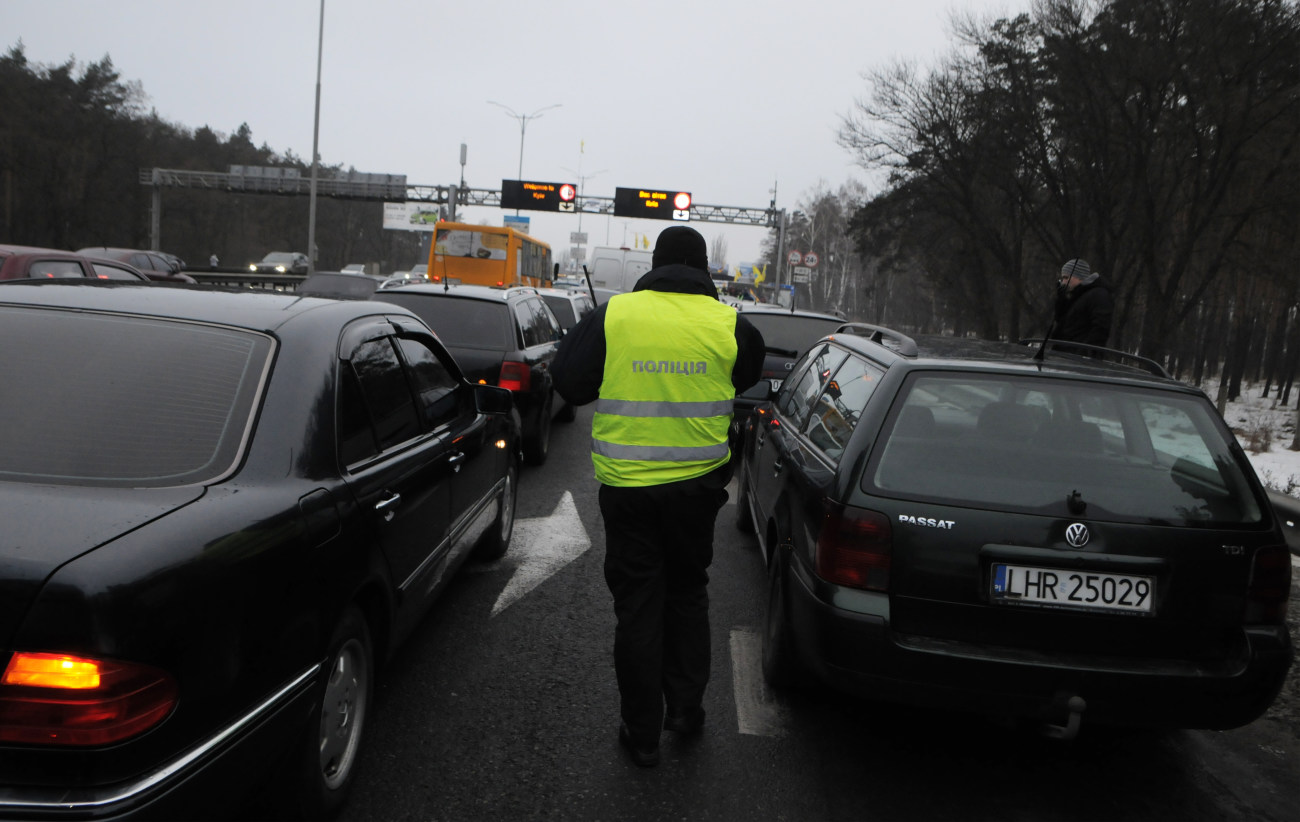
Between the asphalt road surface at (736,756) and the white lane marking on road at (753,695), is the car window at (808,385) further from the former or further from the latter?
the asphalt road surface at (736,756)

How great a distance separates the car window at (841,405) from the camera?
4.10 meters

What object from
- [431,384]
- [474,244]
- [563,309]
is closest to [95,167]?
[474,244]

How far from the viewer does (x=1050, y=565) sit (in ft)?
11.3

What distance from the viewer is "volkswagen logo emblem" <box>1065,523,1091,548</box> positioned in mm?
3426

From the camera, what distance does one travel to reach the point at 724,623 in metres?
5.38

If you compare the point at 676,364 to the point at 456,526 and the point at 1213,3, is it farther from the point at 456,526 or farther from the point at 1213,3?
the point at 1213,3

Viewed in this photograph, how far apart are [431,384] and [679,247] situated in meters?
1.46

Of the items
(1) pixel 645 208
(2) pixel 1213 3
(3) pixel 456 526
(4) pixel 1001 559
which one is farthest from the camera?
(1) pixel 645 208

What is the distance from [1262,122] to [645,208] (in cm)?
3248

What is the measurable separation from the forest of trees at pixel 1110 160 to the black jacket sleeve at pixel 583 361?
18.9 m

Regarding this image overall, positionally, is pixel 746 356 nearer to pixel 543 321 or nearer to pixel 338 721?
pixel 338 721

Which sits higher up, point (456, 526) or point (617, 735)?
point (456, 526)

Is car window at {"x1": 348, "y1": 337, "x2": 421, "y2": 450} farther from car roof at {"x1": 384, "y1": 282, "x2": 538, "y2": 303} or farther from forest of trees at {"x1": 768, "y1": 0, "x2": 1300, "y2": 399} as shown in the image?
forest of trees at {"x1": 768, "y1": 0, "x2": 1300, "y2": 399}

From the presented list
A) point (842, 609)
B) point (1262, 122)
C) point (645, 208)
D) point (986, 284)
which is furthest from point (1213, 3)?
point (645, 208)
